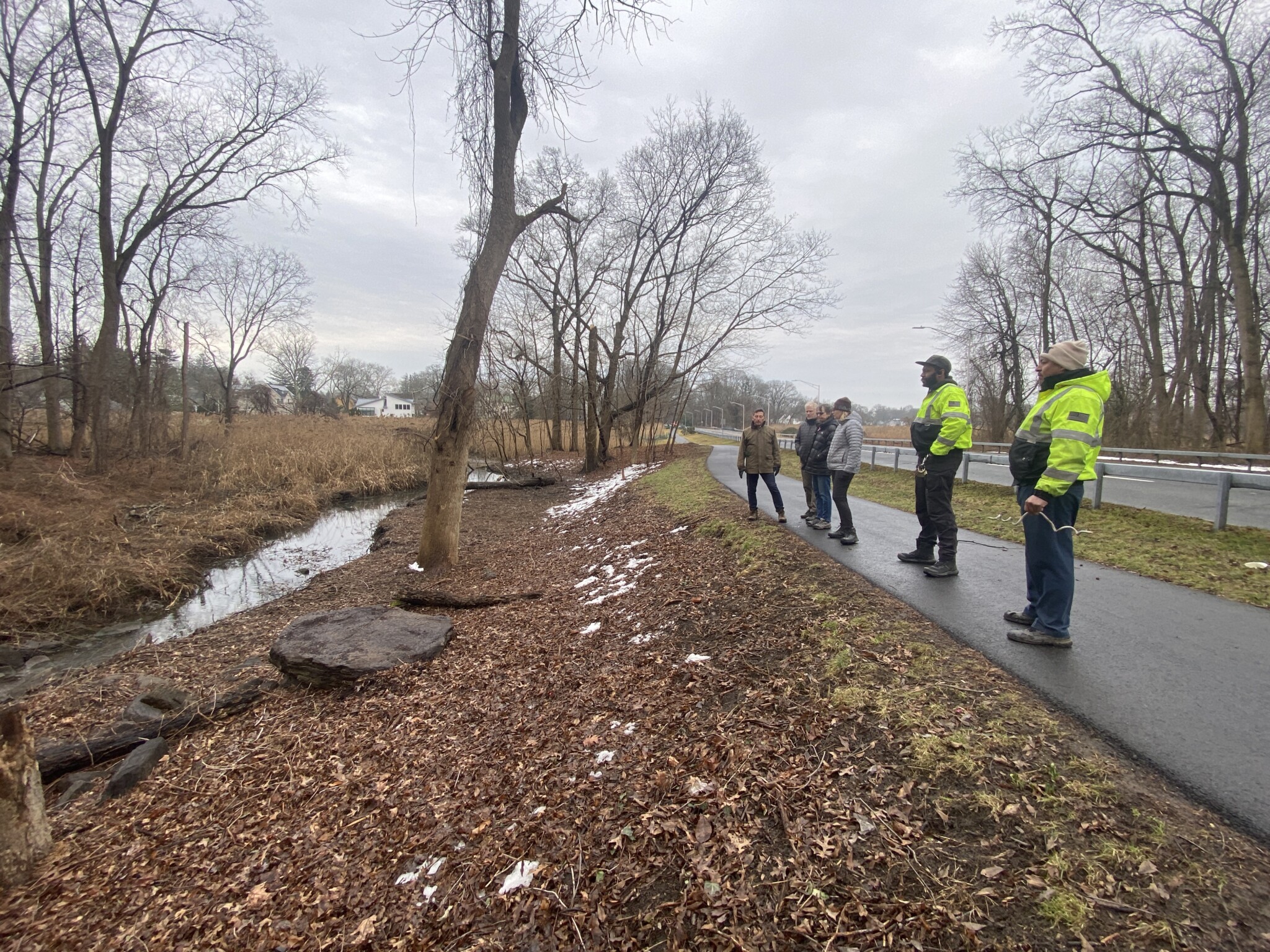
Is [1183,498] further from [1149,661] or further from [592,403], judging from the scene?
[592,403]

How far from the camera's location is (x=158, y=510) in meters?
12.8

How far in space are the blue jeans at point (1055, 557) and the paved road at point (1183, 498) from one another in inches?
219

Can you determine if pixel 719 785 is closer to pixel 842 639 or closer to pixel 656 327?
pixel 842 639

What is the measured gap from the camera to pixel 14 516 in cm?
955

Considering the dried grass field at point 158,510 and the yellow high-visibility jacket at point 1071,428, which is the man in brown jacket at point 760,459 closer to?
the yellow high-visibility jacket at point 1071,428

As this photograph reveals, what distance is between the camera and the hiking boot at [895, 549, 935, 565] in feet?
18.8

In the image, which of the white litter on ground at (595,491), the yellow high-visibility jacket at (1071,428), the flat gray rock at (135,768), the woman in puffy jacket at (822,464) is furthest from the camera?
the white litter on ground at (595,491)

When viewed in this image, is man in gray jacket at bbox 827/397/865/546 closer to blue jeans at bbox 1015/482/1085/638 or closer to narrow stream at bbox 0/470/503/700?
blue jeans at bbox 1015/482/1085/638

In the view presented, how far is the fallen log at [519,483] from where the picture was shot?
18.8 meters

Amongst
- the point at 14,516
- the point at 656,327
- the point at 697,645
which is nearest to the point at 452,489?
the point at 697,645

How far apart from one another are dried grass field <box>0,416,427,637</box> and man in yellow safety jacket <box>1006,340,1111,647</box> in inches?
438

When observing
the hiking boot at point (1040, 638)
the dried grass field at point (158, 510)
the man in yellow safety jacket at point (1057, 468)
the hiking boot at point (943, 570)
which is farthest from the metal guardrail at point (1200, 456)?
the dried grass field at point (158, 510)

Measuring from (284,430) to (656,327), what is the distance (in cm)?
1578

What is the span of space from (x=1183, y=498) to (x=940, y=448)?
8.27m
